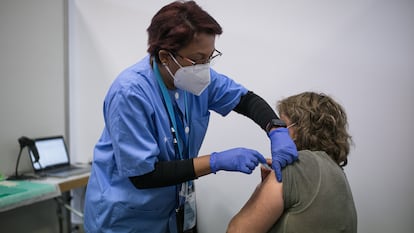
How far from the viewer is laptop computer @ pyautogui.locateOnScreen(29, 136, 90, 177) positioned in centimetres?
224

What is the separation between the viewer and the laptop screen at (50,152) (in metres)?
2.29

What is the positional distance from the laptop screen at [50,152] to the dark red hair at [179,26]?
69.0 inches

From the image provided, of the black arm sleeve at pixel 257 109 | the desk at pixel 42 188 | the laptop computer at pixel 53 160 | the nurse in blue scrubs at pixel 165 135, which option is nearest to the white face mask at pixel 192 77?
the nurse in blue scrubs at pixel 165 135

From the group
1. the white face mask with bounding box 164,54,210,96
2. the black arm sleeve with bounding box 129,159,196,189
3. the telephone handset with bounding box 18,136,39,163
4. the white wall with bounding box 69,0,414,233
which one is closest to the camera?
the black arm sleeve with bounding box 129,159,196,189

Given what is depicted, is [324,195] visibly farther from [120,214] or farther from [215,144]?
[215,144]

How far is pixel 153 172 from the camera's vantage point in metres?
0.95

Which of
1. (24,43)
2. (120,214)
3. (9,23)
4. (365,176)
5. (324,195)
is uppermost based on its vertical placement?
(9,23)

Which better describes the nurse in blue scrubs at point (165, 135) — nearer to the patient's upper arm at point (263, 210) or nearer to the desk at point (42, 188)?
the patient's upper arm at point (263, 210)

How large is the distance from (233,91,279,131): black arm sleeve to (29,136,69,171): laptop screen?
168cm

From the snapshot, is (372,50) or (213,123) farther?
(213,123)

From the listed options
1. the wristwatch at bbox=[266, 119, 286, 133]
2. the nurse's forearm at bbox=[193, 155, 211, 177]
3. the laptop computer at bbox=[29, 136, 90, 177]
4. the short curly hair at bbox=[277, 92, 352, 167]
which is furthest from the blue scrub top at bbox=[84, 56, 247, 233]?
the laptop computer at bbox=[29, 136, 90, 177]

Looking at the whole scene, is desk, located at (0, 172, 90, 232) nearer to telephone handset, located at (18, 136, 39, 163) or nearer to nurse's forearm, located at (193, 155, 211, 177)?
telephone handset, located at (18, 136, 39, 163)

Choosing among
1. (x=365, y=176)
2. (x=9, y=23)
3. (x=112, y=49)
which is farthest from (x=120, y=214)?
→ (x=9, y=23)

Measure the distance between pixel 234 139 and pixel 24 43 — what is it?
168 cm
